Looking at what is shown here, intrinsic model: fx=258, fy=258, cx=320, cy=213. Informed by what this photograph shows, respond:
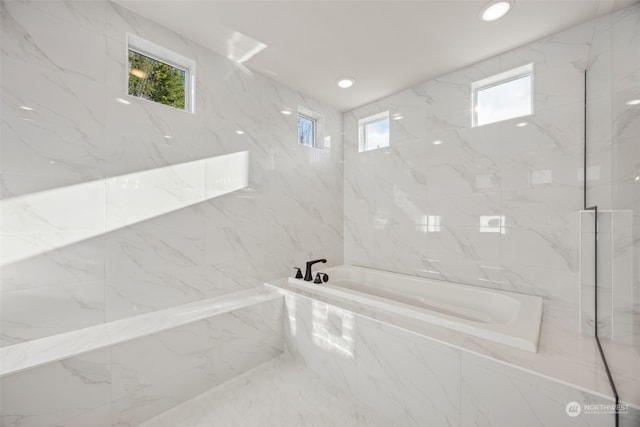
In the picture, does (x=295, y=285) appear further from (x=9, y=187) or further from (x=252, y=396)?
(x=9, y=187)

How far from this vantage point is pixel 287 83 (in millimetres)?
2840

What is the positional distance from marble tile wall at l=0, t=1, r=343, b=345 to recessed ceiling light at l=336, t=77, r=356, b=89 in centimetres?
73

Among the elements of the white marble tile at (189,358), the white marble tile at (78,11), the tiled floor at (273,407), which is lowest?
the tiled floor at (273,407)

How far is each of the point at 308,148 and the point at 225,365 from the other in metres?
2.37

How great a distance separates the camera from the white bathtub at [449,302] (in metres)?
1.48

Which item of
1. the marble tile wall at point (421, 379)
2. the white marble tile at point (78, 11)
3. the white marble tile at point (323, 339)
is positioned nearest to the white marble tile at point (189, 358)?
the white marble tile at point (323, 339)

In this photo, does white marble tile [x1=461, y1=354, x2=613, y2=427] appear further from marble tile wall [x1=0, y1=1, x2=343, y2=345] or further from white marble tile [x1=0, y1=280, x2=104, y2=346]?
white marble tile [x1=0, y1=280, x2=104, y2=346]

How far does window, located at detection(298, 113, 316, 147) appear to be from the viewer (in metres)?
3.20

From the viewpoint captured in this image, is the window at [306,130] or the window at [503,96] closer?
the window at [503,96]

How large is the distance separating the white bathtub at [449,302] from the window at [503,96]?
1.56m

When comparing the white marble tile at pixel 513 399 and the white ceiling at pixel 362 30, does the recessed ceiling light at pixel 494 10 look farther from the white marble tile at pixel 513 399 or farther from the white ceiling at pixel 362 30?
the white marble tile at pixel 513 399

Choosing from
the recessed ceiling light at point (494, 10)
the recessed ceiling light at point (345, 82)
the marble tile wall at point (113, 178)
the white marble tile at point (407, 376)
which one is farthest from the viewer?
the recessed ceiling light at point (345, 82)

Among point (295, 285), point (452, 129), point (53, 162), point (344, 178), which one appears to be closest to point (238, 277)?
point (295, 285)

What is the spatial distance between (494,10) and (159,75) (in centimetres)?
256
